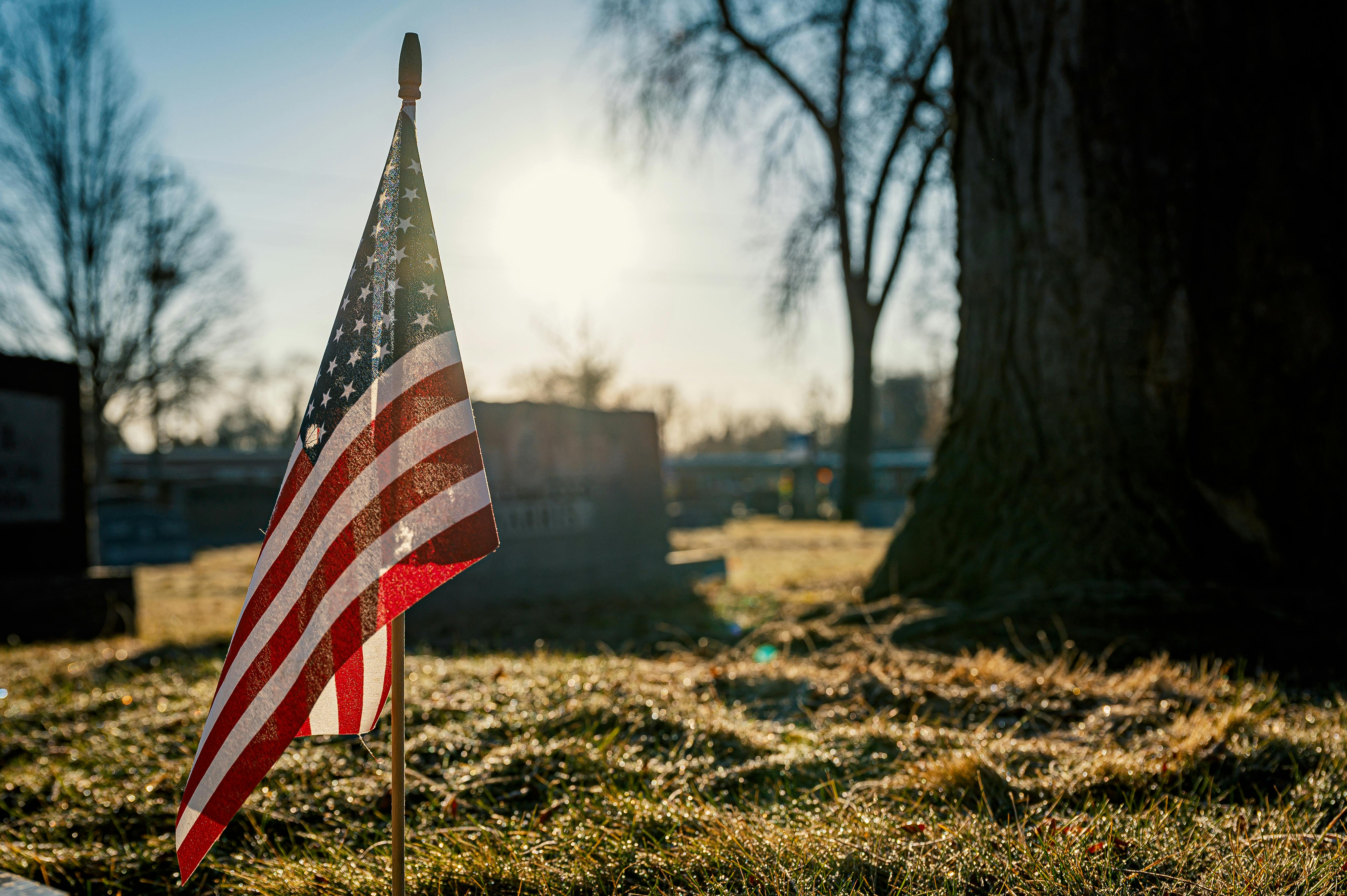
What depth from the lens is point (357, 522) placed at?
75.5 inches

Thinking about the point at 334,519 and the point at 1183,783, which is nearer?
the point at 334,519

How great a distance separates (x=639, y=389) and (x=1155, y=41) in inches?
1952

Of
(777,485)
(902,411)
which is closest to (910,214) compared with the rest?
(777,485)

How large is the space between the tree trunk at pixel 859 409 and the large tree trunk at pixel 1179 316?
16338 millimetres

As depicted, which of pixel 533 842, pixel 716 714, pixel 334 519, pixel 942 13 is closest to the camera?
pixel 334 519

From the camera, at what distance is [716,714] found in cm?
318

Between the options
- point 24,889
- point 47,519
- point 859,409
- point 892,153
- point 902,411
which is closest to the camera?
point 24,889

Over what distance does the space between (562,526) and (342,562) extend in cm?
829

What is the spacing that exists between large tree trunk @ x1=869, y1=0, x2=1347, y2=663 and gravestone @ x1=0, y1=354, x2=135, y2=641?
281 inches

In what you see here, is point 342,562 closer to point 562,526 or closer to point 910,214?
point 562,526

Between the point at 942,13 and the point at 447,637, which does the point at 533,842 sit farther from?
the point at 942,13

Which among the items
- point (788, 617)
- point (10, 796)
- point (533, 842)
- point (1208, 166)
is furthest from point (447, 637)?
point (1208, 166)

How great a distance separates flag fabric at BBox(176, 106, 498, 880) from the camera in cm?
190

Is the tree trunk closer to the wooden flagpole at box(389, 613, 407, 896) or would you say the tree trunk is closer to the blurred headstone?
the wooden flagpole at box(389, 613, 407, 896)
